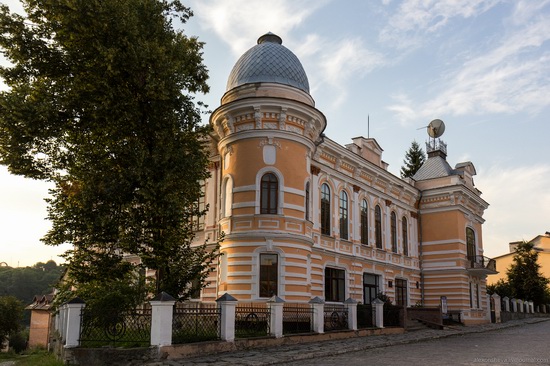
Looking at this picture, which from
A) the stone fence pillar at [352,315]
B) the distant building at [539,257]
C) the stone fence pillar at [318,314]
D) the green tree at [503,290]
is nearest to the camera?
the stone fence pillar at [318,314]

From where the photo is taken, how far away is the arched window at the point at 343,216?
79.8ft

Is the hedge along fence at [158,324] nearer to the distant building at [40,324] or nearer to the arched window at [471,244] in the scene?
the arched window at [471,244]

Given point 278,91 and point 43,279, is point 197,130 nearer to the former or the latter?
point 278,91

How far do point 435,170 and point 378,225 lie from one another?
7747 mm

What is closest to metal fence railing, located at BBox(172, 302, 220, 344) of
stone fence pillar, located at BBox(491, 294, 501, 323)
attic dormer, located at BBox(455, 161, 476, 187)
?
attic dormer, located at BBox(455, 161, 476, 187)

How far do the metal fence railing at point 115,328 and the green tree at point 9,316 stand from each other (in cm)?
3160

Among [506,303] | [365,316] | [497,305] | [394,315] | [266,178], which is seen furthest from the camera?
[506,303]

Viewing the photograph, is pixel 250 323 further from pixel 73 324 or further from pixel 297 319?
pixel 73 324

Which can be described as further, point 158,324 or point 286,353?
point 286,353

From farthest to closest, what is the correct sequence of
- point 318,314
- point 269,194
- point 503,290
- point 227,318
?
point 503,290, point 269,194, point 318,314, point 227,318

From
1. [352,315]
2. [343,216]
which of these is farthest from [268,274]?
[343,216]

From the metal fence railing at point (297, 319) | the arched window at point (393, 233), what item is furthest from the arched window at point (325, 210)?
the arched window at point (393, 233)

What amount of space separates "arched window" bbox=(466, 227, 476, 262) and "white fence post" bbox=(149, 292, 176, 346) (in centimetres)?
2437

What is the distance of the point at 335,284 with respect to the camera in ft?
75.9
